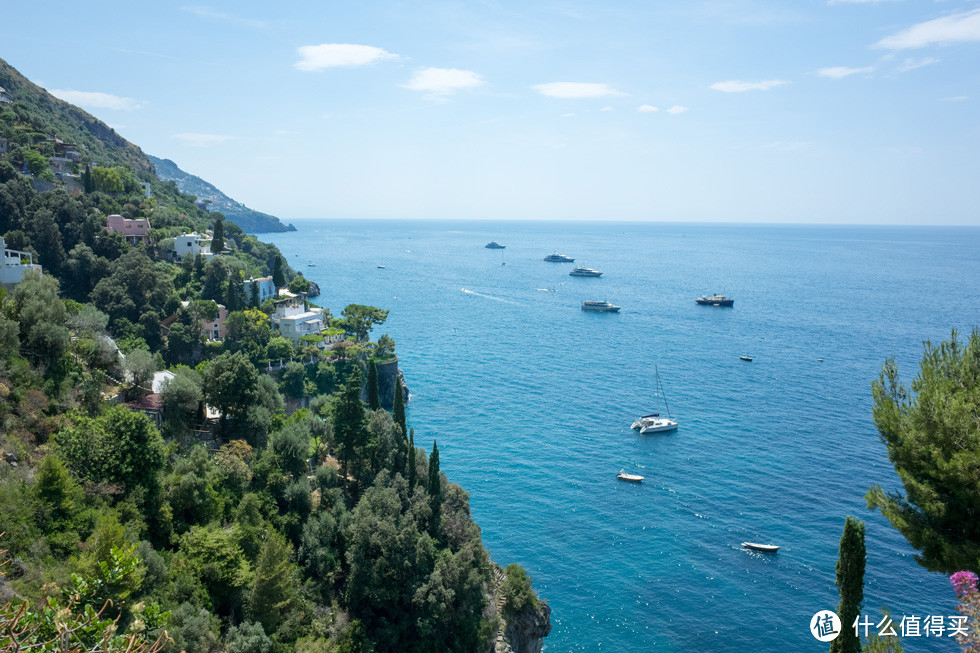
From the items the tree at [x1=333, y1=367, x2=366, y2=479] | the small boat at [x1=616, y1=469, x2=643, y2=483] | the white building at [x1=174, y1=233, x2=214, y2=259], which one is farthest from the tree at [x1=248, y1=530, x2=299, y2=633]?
the white building at [x1=174, y1=233, x2=214, y2=259]

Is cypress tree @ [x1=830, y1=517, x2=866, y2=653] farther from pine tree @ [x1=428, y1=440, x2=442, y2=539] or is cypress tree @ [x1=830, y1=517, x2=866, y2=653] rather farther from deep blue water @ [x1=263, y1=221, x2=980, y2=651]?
pine tree @ [x1=428, y1=440, x2=442, y2=539]

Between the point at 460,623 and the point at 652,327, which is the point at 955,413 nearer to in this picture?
the point at 460,623

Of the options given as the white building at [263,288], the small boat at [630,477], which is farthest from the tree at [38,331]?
the small boat at [630,477]

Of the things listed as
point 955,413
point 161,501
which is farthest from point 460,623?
point 955,413

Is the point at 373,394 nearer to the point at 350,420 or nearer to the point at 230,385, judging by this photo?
the point at 350,420

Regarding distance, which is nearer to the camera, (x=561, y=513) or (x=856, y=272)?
(x=561, y=513)

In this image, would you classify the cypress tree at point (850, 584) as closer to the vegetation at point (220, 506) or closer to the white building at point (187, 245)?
the vegetation at point (220, 506)
